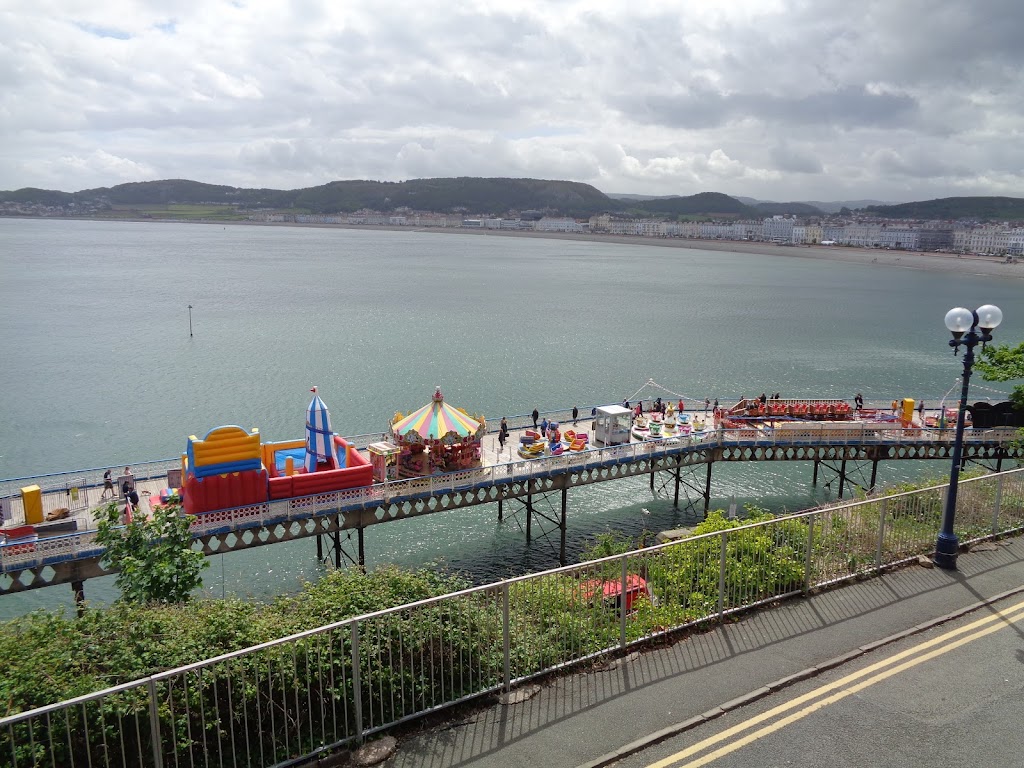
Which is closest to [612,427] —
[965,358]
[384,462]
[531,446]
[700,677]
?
[531,446]

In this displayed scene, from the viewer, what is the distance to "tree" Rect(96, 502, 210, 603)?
1309 cm

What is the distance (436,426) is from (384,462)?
2.16 m

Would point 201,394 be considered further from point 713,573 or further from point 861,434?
point 713,573

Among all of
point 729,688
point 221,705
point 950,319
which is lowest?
point 729,688

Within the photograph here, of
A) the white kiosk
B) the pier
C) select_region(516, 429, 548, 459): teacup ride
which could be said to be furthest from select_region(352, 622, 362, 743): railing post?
the white kiosk

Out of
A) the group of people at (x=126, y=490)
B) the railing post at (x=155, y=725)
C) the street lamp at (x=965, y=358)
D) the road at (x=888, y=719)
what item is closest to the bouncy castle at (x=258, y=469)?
the group of people at (x=126, y=490)

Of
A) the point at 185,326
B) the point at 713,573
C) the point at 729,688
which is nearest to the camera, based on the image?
the point at 729,688

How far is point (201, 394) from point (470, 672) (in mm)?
44452

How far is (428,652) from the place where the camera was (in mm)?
8789

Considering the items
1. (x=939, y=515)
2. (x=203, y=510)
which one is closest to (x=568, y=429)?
(x=203, y=510)

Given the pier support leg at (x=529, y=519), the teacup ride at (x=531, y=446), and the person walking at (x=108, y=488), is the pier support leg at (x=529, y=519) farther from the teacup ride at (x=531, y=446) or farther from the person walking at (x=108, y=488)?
the person walking at (x=108, y=488)

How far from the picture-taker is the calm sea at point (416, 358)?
108ft

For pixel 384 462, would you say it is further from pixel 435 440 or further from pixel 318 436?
pixel 318 436

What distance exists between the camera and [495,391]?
50.8 meters
